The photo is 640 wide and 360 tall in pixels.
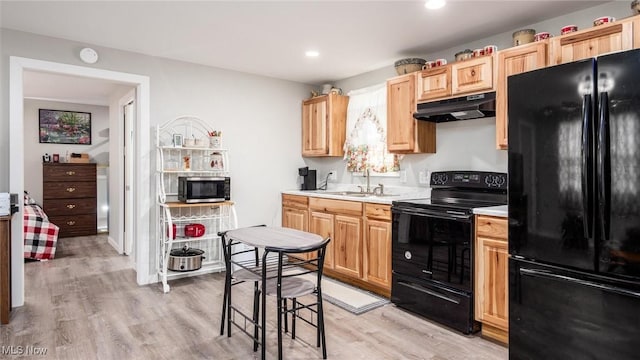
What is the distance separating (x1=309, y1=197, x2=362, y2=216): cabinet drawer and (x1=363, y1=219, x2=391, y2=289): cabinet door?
0.61 feet

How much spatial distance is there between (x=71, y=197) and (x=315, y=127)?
4.64 metres

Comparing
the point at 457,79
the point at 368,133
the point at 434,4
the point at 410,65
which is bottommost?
the point at 368,133

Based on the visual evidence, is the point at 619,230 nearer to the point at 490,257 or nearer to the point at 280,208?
the point at 490,257

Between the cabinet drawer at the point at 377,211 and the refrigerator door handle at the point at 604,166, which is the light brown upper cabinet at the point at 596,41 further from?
the cabinet drawer at the point at 377,211

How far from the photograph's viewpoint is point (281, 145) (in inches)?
194

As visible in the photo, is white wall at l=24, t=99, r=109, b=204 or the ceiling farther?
white wall at l=24, t=99, r=109, b=204

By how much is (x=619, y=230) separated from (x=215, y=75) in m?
3.93

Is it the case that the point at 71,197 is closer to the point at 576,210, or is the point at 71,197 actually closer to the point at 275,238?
the point at 275,238

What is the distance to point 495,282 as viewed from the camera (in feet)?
8.55

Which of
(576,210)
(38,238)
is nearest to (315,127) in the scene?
(576,210)

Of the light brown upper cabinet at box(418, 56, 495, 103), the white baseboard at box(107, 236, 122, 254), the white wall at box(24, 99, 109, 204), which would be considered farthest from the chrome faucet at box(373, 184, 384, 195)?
the white wall at box(24, 99, 109, 204)

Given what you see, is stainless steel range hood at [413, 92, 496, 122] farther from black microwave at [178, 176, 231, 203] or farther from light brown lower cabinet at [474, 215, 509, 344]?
black microwave at [178, 176, 231, 203]

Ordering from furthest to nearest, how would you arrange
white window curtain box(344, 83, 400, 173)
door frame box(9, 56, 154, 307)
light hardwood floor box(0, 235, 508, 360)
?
white window curtain box(344, 83, 400, 173) → door frame box(9, 56, 154, 307) → light hardwood floor box(0, 235, 508, 360)

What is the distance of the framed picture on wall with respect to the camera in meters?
6.73
